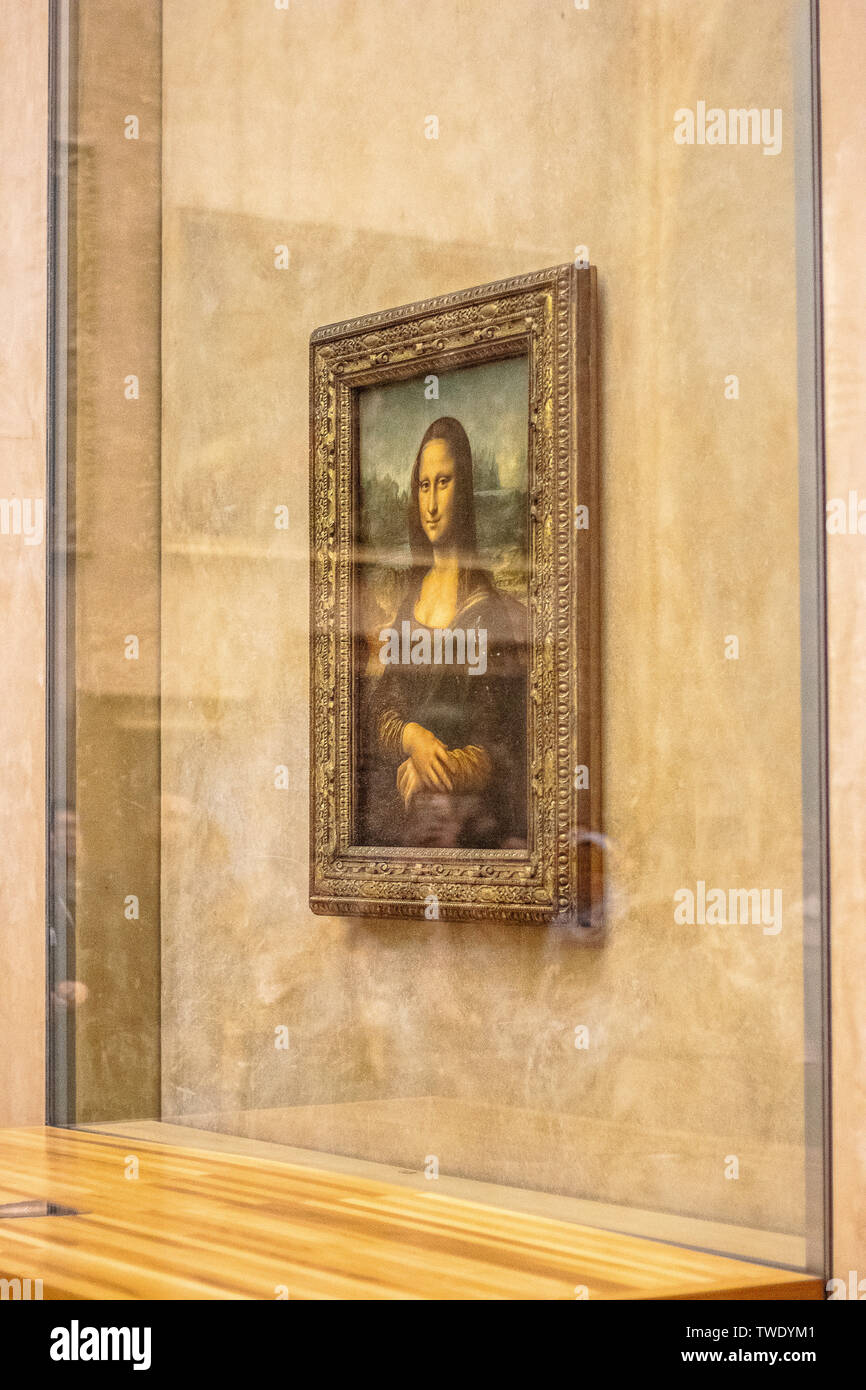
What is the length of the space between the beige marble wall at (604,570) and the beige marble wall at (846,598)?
4.0 inches

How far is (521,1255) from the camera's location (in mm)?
3449

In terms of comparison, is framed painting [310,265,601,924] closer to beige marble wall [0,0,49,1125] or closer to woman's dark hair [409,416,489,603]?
woman's dark hair [409,416,489,603]

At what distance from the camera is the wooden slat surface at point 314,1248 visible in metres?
3.29

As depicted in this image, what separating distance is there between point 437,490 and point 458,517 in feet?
0.32

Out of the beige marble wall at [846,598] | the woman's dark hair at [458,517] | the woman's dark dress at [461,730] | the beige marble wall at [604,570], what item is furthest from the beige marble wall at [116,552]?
the beige marble wall at [846,598]

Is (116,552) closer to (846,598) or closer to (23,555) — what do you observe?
(23,555)

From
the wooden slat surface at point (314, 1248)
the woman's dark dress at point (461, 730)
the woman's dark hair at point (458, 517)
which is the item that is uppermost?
the woman's dark hair at point (458, 517)

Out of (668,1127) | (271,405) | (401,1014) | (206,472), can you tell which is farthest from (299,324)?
(668,1127)

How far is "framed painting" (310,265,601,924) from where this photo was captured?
3826 mm

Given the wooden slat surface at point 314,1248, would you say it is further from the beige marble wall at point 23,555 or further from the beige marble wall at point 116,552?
the beige marble wall at point 23,555

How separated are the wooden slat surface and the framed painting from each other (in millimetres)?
662

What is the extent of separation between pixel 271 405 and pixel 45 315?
1.23 meters

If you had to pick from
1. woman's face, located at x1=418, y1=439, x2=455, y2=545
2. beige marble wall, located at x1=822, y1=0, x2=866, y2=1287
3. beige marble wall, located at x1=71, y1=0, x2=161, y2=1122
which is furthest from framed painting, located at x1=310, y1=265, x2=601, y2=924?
beige marble wall, located at x1=71, y1=0, x2=161, y2=1122
